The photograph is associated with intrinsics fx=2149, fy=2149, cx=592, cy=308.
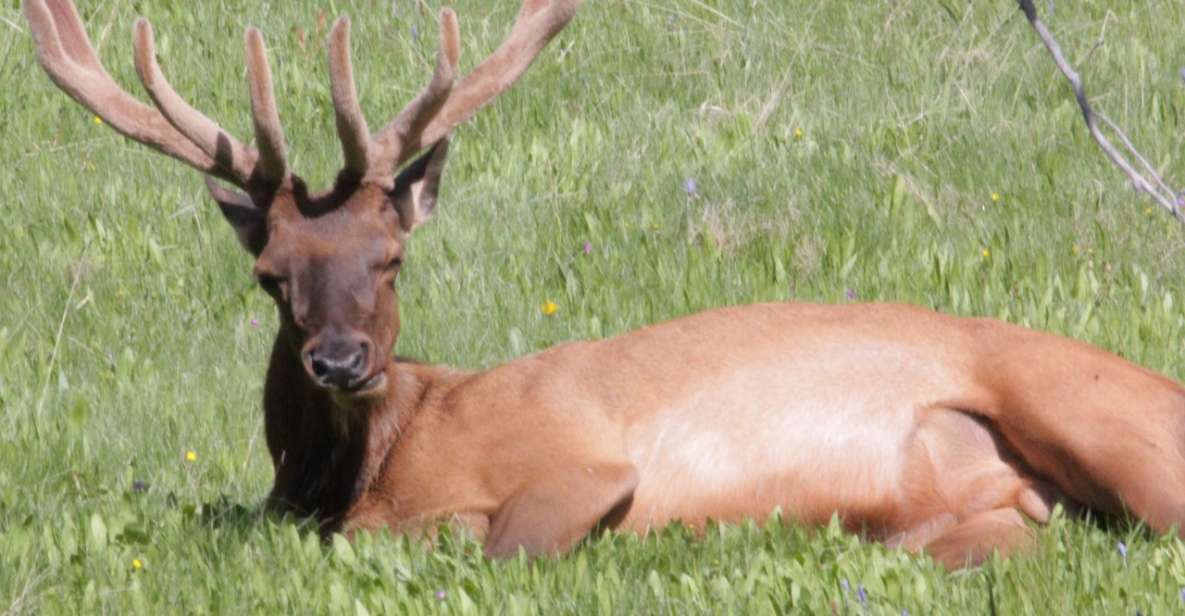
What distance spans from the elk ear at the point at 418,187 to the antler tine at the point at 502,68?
46 mm

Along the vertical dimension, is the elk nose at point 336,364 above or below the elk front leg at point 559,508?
above

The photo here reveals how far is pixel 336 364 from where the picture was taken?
230 inches

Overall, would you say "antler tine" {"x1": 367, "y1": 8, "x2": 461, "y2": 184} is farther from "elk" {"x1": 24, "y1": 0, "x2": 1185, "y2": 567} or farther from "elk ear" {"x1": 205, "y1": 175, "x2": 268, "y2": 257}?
"elk ear" {"x1": 205, "y1": 175, "x2": 268, "y2": 257}

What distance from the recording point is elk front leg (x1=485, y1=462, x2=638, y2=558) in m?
5.85

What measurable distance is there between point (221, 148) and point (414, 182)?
60 cm

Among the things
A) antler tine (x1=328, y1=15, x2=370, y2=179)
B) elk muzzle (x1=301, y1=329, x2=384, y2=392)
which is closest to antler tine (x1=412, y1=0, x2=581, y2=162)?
antler tine (x1=328, y1=15, x2=370, y2=179)

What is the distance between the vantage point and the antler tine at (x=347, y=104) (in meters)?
6.07

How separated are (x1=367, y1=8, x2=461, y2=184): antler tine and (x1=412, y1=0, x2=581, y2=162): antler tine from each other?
0.40 ft

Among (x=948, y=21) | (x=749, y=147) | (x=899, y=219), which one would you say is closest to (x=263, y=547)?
(x=899, y=219)

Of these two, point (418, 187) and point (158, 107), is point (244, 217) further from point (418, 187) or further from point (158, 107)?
point (418, 187)

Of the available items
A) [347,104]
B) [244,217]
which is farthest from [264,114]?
[244,217]

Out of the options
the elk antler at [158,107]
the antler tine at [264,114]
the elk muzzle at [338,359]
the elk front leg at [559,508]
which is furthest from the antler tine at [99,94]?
the elk front leg at [559,508]

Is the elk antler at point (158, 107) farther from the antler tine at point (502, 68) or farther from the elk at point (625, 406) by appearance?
the antler tine at point (502, 68)

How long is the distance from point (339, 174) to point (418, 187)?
40 centimetres
